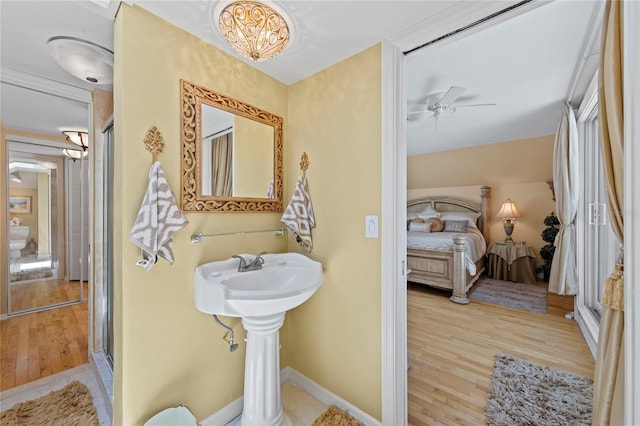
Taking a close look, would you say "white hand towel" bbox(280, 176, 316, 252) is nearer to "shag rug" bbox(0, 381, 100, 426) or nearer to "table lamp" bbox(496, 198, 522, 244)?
"shag rug" bbox(0, 381, 100, 426)

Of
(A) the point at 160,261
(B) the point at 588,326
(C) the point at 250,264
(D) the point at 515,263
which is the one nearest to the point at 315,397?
(C) the point at 250,264

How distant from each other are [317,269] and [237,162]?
2.75ft

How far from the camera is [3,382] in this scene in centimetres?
176

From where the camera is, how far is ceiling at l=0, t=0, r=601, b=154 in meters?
1.17

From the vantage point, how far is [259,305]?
3.67 ft

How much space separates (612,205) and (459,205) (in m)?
4.34

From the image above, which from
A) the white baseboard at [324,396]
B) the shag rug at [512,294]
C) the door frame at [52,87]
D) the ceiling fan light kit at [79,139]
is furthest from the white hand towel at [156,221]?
the shag rug at [512,294]

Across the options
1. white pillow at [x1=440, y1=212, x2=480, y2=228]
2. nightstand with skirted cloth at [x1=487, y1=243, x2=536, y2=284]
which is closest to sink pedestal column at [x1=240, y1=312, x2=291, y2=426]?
white pillow at [x1=440, y1=212, x2=480, y2=228]

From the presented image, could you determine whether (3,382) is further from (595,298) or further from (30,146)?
(595,298)

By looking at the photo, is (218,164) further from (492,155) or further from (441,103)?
(492,155)

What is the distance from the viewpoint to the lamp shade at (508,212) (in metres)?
4.25

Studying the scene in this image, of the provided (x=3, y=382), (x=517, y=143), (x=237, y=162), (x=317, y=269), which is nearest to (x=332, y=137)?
(x=237, y=162)

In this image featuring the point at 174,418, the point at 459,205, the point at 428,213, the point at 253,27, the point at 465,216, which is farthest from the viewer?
the point at 428,213

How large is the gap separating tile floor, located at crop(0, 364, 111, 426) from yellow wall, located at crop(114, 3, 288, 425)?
59 cm
